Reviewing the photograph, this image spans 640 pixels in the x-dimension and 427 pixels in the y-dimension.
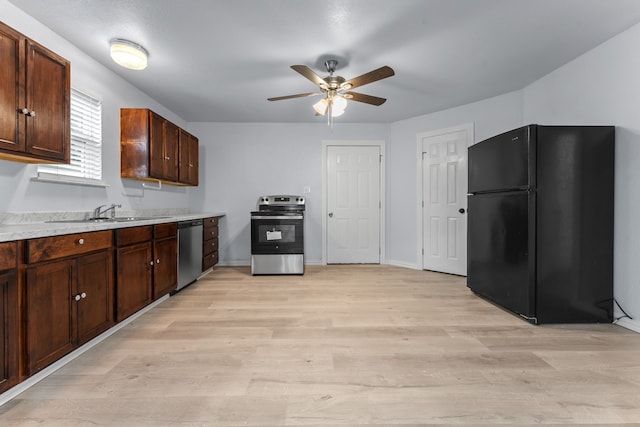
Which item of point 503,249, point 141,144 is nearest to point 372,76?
point 503,249

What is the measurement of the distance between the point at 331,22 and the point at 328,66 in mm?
587

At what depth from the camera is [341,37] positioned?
7.71 ft

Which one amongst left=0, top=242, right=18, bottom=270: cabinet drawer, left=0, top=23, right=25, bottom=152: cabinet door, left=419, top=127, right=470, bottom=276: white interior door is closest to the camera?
left=0, top=242, right=18, bottom=270: cabinet drawer

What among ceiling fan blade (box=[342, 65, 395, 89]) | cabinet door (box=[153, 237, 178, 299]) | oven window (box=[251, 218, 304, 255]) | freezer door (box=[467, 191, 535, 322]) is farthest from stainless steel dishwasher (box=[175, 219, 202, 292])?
freezer door (box=[467, 191, 535, 322])

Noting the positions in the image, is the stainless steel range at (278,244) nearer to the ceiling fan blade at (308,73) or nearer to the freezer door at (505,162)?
the ceiling fan blade at (308,73)

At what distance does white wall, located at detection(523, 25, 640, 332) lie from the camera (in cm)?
228

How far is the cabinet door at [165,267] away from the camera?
106 inches

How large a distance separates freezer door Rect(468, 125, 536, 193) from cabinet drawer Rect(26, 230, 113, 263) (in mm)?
3302

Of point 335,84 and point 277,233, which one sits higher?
point 335,84

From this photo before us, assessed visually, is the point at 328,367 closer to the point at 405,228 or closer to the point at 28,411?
the point at 28,411

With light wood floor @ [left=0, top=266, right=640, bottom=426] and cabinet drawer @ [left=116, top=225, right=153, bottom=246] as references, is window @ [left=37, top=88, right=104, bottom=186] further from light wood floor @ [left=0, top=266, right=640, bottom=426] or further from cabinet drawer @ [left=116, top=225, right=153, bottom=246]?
light wood floor @ [left=0, top=266, right=640, bottom=426]

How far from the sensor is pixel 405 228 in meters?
4.63

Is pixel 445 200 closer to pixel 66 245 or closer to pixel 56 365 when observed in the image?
pixel 66 245

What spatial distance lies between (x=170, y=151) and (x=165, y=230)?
3.89 ft
